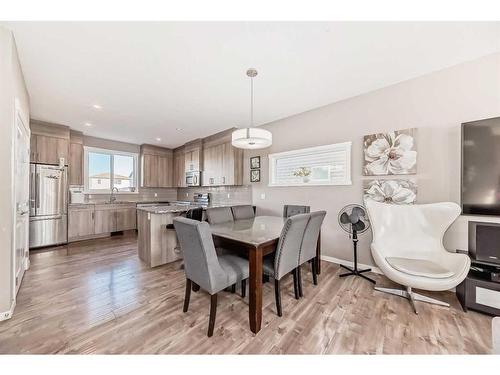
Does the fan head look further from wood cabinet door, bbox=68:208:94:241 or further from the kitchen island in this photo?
wood cabinet door, bbox=68:208:94:241

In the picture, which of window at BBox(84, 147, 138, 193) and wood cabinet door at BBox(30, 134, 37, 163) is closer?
wood cabinet door at BBox(30, 134, 37, 163)

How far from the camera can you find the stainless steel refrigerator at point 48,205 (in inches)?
148

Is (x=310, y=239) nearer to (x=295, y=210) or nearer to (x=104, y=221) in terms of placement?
(x=295, y=210)

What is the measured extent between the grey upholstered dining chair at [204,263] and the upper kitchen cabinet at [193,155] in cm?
378

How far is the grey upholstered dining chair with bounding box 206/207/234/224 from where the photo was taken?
2655mm

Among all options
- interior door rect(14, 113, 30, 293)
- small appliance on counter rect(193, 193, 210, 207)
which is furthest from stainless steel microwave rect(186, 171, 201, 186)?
interior door rect(14, 113, 30, 293)

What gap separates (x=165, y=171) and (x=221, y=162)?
2470 millimetres

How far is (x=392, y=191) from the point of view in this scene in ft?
8.47

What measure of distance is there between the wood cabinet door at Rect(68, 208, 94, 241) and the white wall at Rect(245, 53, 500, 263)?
4.69 m

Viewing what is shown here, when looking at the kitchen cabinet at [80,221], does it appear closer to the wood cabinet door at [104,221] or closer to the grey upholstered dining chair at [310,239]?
the wood cabinet door at [104,221]

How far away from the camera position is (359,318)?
181cm
